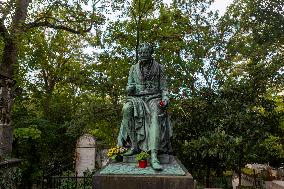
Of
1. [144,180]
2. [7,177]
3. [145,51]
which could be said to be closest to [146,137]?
[144,180]

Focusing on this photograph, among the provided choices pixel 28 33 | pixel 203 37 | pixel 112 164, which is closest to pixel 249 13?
pixel 203 37

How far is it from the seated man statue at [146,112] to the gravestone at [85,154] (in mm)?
9765

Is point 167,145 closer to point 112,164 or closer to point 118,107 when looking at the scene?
point 112,164

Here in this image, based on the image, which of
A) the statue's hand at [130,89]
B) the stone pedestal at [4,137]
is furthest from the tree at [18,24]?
the statue's hand at [130,89]

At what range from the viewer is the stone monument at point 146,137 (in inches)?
199

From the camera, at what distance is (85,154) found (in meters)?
16.1

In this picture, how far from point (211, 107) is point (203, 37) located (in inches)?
158

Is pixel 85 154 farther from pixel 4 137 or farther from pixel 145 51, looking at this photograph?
pixel 145 51

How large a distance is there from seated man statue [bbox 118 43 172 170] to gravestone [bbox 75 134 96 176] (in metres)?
9.76

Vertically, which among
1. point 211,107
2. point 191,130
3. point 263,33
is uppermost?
point 263,33

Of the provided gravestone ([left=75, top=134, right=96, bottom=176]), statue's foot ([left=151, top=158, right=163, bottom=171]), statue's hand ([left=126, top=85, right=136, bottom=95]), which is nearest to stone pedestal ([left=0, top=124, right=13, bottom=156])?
statue's hand ([left=126, top=85, right=136, bottom=95])

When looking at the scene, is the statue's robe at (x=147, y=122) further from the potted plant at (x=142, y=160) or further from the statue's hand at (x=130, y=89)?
the potted plant at (x=142, y=160)

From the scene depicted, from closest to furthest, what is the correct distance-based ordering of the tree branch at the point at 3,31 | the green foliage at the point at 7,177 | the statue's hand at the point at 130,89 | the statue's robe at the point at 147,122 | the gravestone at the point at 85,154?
the statue's robe at the point at 147,122, the statue's hand at the point at 130,89, the green foliage at the point at 7,177, the tree branch at the point at 3,31, the gravestone at the point at 85,154

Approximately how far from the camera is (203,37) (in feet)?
49.4
